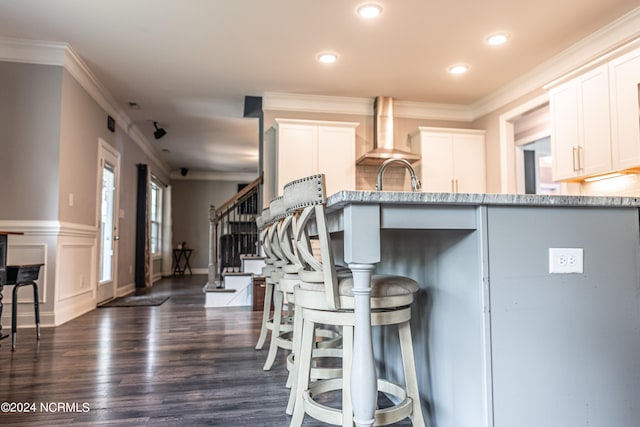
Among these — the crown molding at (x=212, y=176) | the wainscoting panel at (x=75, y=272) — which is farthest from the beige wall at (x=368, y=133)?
the crown molding at (x=212, y=176)

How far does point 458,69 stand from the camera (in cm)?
450

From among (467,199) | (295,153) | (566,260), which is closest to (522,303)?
(566,260)

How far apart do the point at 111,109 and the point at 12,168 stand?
6.56 feet

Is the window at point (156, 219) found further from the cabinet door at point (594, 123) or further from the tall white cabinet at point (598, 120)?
the cabinet door at point (594, 123)

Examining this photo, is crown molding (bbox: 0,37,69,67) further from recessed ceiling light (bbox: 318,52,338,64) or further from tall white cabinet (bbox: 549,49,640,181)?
tall white cabinet (bbox: 549,49,640,181)

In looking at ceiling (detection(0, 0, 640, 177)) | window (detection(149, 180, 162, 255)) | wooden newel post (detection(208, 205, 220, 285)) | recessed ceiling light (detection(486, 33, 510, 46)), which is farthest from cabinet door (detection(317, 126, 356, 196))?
window (detection(149, 180, 162, 255))

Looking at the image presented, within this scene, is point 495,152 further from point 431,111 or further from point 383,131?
point 383,131

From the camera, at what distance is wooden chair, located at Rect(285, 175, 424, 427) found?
1434mm

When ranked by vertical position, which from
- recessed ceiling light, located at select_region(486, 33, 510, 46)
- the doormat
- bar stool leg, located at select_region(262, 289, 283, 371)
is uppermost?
recessed ceiling light, located at select_region(486, 33, 510, 46)

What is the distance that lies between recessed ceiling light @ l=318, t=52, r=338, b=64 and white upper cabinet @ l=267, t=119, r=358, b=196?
929mm

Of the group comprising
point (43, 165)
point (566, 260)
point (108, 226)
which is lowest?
point (566, 260)

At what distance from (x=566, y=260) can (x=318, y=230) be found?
0.87 m

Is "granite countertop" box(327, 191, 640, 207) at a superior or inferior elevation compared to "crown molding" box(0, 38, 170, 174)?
inferior

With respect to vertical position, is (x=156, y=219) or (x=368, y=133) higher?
(x=368, y=133)
